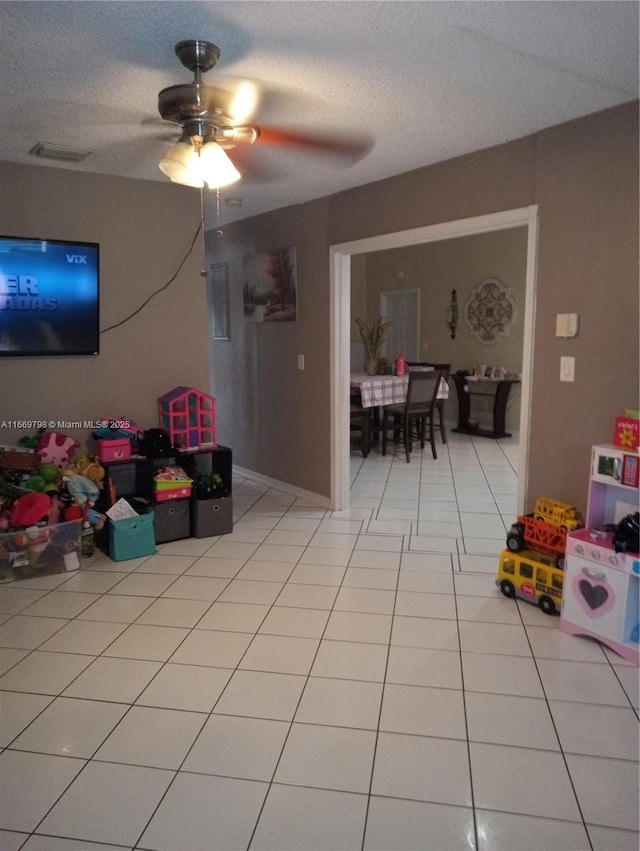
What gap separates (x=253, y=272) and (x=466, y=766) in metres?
3.86

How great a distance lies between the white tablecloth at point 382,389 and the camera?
225 inches

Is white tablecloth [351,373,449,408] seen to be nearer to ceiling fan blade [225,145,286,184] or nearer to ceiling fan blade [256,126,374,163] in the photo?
ceiling fan blade [225,145,286,184]

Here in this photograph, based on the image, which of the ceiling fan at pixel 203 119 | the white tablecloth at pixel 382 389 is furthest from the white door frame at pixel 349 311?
the white tablecloth at pixel 382 389

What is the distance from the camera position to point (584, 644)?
2.34 m

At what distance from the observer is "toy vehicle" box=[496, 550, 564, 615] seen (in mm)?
2555

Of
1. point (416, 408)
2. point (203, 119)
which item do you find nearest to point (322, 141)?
point (203, 119)

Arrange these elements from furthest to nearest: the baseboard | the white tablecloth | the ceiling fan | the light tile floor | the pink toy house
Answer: the white tablecloth
the baseboard
the pink toy house
the ceiling fan
the light tile floor

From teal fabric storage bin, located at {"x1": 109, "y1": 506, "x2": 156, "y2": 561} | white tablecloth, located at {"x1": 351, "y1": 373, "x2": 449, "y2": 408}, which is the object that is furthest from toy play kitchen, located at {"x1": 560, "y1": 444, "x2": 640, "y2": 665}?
white tablecloth, located at {"x1": 351, "y1": 373, "x2": 449, "y2": 408}

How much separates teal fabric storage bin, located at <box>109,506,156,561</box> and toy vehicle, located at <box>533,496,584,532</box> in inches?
82.0

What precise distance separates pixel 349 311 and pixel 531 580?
211 cm

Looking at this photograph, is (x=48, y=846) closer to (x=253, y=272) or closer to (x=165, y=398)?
(x=165, y=398)

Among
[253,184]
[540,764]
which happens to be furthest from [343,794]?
[253,184]

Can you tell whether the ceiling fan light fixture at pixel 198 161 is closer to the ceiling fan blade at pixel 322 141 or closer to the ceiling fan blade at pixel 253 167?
the ceiling fan blade at pixel 322 141

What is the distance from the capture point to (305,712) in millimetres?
1945
